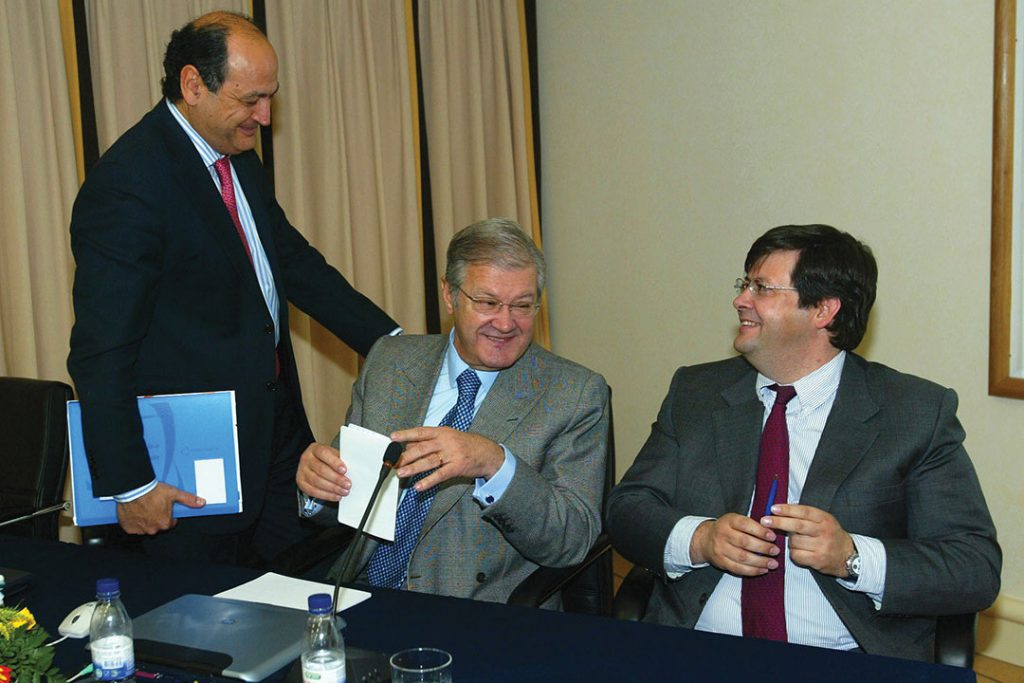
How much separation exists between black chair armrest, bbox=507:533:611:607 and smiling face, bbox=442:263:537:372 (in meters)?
0.50

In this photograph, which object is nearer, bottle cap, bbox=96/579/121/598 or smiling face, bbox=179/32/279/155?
bottle cap, bbox=96/579/121/598

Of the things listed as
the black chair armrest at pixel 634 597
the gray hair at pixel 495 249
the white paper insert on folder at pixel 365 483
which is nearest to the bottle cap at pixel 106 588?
the white paper insert on folder at pixel 365 483

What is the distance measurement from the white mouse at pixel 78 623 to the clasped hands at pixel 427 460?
498 millimetres

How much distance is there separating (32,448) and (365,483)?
1304 millimetres

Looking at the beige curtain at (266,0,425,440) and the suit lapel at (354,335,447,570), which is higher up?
the beige curtain at (266,0,425,440)

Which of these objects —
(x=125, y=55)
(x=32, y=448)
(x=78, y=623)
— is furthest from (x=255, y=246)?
(x=78, y=623)

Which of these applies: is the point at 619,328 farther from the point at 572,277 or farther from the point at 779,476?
the point at 779,476

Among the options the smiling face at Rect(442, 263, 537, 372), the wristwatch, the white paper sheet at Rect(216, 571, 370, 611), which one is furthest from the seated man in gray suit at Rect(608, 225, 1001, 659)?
the white paper sheet at Rect(216, 571, 370, 611)

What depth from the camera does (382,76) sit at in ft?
14.8

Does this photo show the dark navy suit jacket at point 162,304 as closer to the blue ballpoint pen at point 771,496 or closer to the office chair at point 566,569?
the office chair at point 566,569

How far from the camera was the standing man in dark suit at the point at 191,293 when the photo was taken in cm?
256

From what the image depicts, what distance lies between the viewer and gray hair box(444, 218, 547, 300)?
249 cm

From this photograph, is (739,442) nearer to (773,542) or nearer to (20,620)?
(773,542)

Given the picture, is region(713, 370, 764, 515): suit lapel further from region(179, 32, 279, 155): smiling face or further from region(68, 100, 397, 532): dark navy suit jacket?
region(179, 32, 279, 155): smiling face
